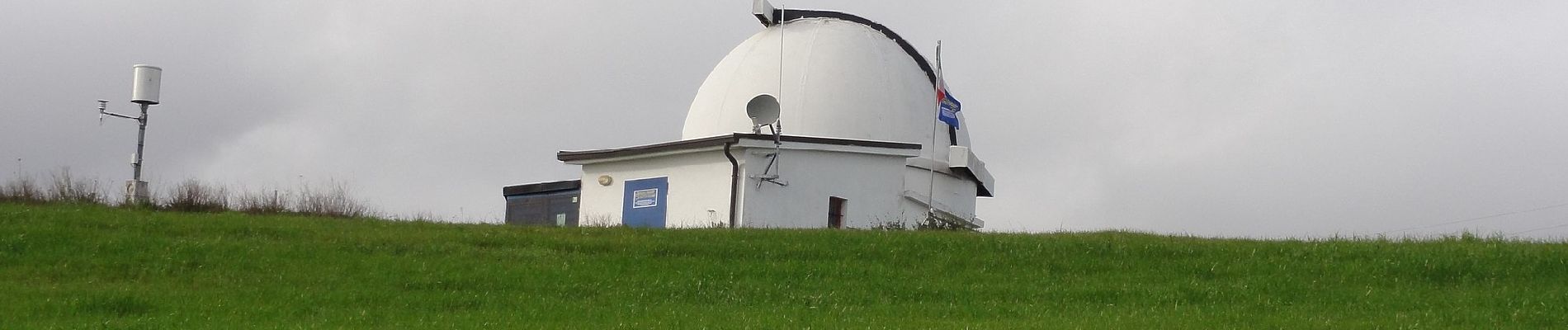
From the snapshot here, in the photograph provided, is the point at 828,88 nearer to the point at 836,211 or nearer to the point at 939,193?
the point at 939,193

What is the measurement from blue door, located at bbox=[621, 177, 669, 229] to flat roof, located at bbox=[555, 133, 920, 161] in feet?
1.75

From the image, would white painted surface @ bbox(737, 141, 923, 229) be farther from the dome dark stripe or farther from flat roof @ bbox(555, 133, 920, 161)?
the dome dark stripe

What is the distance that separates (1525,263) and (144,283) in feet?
42.7

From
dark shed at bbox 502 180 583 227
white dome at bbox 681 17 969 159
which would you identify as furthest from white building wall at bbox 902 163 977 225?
dark shed at bbox 502 180 583 227

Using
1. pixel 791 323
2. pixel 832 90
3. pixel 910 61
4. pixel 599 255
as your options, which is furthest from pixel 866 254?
pixel 910 61

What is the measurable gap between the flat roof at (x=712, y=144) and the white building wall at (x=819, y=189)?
204 millimetres

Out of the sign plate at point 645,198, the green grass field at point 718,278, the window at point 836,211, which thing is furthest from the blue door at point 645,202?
the green grass field at point 718,278

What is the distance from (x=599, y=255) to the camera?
54.0 ft

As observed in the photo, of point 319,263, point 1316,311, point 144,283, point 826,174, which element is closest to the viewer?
point 1316,311

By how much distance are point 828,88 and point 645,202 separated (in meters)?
4.19

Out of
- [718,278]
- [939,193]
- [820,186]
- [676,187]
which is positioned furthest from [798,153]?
[718,278]

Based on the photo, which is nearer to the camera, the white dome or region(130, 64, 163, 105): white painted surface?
region(130, 64, 163, 105): white painted surface

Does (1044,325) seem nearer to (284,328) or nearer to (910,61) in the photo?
(284,328)

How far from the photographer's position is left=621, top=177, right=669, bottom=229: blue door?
1022 inches
